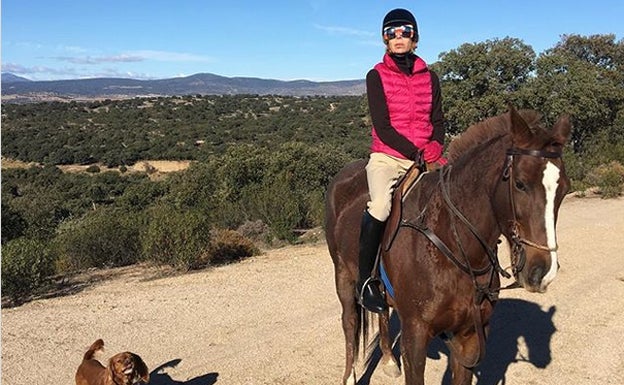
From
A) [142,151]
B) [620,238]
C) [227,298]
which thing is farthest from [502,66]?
[142,151]

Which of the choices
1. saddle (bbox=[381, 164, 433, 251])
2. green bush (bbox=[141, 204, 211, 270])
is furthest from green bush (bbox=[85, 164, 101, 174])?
saddle (bbox=[381, 164, 433, 251])

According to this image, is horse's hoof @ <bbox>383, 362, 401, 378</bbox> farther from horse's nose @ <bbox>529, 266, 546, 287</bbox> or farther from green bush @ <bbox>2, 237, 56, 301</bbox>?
green bush @ <bbox>2, 237, 56, 301</bbox>

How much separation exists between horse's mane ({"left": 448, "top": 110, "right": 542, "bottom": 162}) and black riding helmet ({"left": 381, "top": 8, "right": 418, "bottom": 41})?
89 centimetres

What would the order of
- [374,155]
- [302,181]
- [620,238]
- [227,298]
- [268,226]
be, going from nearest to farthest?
[374,155] → [227,298] → [620,238] → [268,226] → [302,181]

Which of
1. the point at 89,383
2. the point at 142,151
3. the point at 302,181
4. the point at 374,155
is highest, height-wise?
the point at 374,155

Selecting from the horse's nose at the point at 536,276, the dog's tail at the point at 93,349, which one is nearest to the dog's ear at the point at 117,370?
the dog's tail at the point at 93,349

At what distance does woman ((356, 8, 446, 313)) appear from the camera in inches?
155

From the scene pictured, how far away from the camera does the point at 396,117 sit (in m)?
4.05

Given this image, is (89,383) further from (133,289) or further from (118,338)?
(133,289)

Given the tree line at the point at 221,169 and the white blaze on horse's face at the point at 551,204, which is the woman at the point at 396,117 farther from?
the tree line at the point at 221,169

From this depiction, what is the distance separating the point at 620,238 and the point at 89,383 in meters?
11.0

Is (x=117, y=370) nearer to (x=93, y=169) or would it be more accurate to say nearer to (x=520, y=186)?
(x=520, y=186)

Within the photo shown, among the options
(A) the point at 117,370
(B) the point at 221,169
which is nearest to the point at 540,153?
(A) the point at 117,370

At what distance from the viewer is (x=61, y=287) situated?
30.1ft
